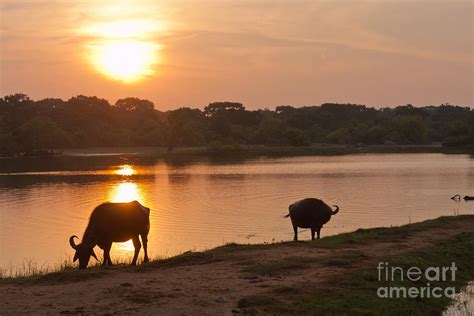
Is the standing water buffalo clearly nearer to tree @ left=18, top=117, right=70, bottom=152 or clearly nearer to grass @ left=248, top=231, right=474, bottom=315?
grass @ left=248, top=231, right=474, bottom=315

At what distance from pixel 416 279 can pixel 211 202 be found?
82.8ft

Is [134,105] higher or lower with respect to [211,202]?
higher

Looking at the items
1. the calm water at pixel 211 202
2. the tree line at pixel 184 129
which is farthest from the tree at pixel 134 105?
the calm water at pixel 211 202

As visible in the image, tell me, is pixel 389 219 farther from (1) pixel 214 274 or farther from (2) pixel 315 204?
(1) pixel 214 274

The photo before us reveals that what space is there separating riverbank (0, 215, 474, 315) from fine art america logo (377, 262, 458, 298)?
0.49ft

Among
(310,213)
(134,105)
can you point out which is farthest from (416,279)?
(134,105)

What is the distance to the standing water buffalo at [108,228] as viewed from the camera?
13.8 metres

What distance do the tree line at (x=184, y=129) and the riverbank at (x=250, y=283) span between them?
3948 inches

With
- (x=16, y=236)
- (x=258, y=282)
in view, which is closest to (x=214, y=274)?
(x=258, y=282)

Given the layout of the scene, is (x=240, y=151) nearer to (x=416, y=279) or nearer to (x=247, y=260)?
(x=247, y=260)

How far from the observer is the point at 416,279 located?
12.3 meters

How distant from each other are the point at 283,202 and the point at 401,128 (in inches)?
4057

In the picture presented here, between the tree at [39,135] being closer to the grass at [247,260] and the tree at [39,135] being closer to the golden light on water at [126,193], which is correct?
the golden light on water at [126,193]

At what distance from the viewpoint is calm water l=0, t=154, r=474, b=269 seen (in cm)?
2409
